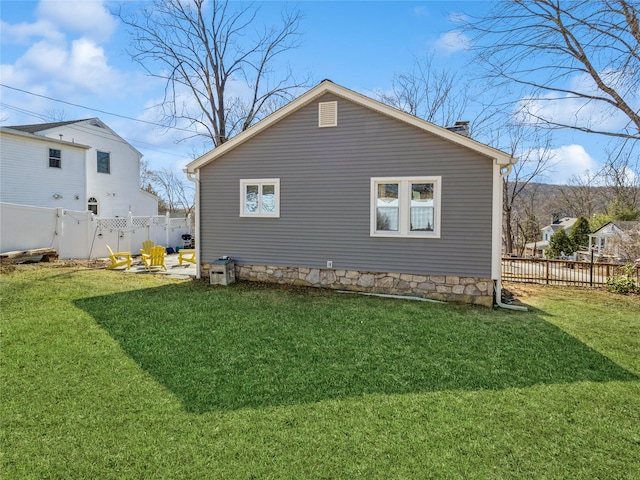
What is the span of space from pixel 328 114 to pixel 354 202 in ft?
7.19

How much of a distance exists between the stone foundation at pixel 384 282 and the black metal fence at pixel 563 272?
325 centimetres

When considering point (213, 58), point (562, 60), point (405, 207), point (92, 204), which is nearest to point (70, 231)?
point (92, 204)

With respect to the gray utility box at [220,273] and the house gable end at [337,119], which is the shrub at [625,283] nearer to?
the house gable end at [337,119]

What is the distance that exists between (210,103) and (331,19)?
9.15m

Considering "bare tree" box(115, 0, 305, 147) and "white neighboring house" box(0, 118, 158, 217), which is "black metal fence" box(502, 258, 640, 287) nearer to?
"bare tree" box(115, 0, 305, 147)

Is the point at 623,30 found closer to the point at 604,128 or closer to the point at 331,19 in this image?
the point at 604,128

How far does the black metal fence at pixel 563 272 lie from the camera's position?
10094 millimetres

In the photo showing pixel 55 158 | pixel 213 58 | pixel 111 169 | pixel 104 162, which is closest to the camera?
pixel 55 158

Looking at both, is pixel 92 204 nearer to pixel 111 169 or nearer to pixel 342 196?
pixel 111 169

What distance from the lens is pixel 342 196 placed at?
8266 mm

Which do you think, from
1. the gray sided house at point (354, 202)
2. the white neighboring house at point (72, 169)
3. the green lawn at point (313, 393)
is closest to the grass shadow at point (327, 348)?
the green lawn at point (313, 393)

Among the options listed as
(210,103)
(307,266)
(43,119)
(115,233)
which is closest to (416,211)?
(307,266)

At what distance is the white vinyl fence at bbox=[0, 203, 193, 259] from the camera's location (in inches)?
428

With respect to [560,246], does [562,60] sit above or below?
above
